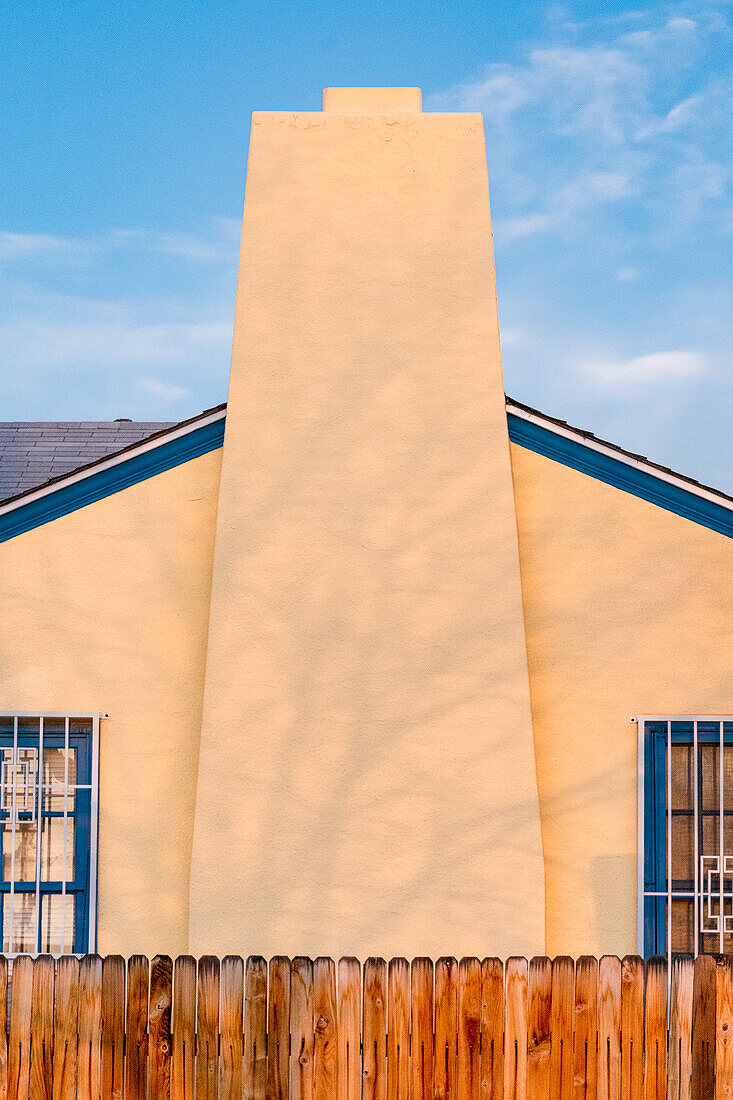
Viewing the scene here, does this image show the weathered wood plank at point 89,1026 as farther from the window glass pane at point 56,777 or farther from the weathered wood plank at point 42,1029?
the window glass pane at point 56,777

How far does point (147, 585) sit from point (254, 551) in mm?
838

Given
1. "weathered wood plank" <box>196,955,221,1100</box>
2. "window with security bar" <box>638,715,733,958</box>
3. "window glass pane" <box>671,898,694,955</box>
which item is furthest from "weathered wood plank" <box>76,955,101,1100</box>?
"window glass pane" <box>671,898,694,955</box>

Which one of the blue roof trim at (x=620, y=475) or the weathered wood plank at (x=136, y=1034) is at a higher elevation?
the blue roof trim at (x=620, y=475)

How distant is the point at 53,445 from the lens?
9.84 m

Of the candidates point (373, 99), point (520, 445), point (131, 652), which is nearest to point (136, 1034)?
point (131, 652)

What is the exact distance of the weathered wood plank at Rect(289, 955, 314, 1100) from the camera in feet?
13.6

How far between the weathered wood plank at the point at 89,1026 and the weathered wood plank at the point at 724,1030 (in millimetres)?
2452

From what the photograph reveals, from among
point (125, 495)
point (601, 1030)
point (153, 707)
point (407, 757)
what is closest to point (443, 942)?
point (407, 757)

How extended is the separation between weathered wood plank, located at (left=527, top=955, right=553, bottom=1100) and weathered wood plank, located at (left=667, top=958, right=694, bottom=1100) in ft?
1.63

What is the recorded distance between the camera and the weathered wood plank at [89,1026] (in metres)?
4.18

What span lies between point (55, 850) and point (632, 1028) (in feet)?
12.0

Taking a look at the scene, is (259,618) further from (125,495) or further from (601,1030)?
(601,1030)

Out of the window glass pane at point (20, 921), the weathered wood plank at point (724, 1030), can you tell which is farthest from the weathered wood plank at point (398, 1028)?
the window glass pane at point (20, 921)

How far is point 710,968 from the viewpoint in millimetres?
4234
